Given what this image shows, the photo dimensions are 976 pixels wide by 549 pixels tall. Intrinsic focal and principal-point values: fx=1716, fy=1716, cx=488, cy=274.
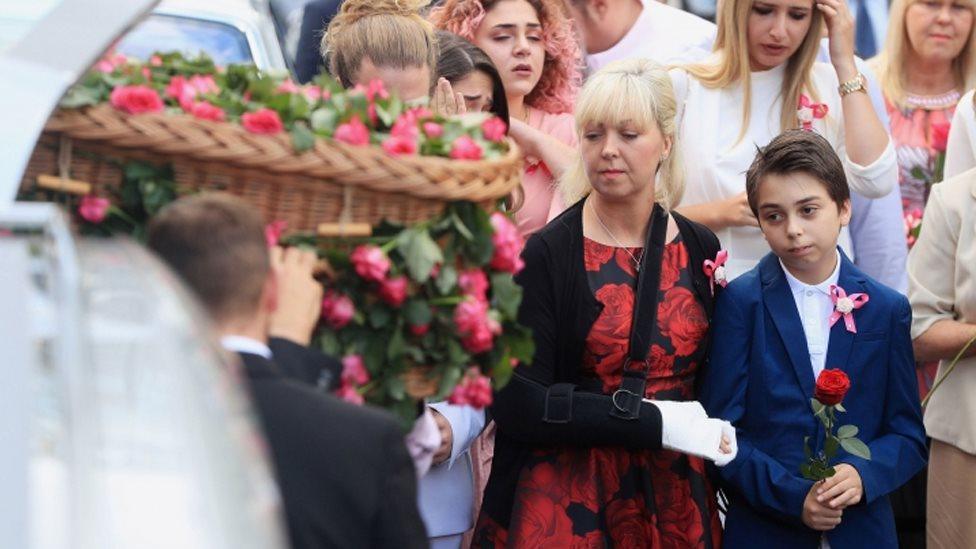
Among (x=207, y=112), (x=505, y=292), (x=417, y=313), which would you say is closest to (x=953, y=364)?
(x=505, y=292)

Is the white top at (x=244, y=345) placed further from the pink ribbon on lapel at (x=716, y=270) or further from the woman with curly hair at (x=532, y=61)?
the woman with curly hair at (x=532, y=61)

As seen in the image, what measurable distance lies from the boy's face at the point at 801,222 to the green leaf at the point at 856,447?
519 millimetres

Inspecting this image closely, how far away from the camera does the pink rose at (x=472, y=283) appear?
3.46 meters

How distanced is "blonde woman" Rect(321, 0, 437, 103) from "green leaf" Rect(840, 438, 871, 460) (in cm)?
156

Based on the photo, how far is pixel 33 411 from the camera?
78.3 inches

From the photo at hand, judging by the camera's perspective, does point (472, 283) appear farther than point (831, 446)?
No

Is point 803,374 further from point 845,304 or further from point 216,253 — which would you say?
point 216,253

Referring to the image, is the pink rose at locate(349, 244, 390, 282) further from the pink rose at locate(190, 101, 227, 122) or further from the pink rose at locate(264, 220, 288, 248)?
the pink rose at locate(190, 101, 227, 122)

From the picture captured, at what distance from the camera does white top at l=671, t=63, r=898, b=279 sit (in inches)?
226

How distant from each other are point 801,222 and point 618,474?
913mm

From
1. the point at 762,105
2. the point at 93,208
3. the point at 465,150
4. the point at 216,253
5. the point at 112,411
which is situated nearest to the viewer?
the point at 112,411

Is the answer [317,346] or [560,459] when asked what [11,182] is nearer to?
[317,346]

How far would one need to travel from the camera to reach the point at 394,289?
3.34m

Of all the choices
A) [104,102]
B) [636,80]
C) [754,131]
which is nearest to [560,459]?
[636,80]
